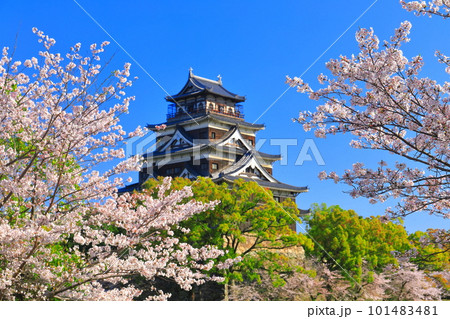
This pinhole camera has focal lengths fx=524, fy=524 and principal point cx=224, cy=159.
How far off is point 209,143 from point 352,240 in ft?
44.9

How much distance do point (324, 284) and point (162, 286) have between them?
7.54 metres

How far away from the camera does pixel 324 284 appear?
24.2 metres

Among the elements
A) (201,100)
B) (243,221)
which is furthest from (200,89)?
(243,221)

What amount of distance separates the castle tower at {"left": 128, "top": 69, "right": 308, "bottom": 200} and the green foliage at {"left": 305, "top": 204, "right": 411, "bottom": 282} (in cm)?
850

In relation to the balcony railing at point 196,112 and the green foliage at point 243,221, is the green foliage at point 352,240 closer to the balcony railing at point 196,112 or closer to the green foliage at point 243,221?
the green foliage at point 243,221

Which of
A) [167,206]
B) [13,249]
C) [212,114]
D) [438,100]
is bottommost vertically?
[13,249]

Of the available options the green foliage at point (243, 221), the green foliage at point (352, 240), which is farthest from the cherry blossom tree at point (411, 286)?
the green foliage at point (243, 221)

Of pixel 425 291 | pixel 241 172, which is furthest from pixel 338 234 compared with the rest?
pixel 241 172

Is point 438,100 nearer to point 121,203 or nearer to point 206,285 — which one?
point 121,203

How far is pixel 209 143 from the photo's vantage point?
36.1m

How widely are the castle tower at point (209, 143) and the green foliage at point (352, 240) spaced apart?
8.50m

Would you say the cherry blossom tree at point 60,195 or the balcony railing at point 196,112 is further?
the balcony railing at point 196,112

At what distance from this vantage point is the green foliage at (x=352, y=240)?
2522 centimetres

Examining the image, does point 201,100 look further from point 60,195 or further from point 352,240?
point 60,195
